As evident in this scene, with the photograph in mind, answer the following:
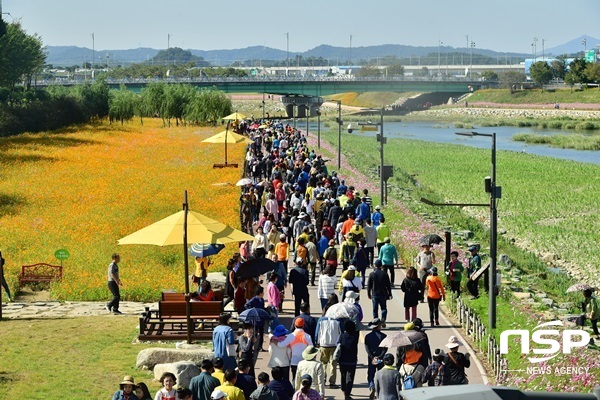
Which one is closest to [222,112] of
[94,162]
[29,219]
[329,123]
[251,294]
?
[329,123]

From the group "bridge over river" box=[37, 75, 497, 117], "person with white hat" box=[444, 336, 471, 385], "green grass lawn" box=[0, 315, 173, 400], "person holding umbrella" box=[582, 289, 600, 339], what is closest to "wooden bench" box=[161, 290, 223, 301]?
"green grass lawn" box=[0, 315, 173, 400]

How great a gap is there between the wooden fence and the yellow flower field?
7641 millimetres

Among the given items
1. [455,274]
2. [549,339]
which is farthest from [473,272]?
[549,339]

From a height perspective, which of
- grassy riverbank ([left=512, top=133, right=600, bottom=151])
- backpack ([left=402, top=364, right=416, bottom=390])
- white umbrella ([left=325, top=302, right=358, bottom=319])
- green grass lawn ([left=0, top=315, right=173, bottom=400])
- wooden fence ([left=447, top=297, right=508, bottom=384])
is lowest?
grassy riverbank ([left=512, top=133, right=600, bottom=151])

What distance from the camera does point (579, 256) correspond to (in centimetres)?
3516

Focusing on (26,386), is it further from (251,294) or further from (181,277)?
(181,277)

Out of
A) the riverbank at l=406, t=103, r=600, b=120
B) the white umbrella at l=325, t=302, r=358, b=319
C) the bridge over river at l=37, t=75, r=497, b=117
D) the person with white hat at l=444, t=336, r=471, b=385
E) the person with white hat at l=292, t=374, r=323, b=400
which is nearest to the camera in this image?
the person with white hat at l=292, t=374, r=323, b=400

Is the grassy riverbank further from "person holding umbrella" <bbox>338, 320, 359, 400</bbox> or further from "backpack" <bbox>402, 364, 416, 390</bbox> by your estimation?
"backpack" <bbox>402, 364, 416, 390</bbox>

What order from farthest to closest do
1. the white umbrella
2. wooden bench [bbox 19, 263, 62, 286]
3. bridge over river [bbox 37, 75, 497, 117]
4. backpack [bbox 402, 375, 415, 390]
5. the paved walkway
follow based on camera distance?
bridge over river [bbox 37, 75, 497, 117] < wooden bench [bbox 19, 263, 62, 286] < the paved walkway < the white umbrella < backpack [bbox 402, 375, 415, 390]

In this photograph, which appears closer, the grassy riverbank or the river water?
the river water

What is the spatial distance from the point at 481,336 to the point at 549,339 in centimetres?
131

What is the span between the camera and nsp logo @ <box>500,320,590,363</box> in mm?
17433

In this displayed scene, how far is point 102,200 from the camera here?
43219 mm

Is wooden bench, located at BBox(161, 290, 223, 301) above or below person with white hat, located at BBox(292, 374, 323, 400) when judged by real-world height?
below
